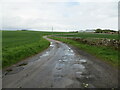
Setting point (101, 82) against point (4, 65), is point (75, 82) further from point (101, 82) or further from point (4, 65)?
point (4, 65)

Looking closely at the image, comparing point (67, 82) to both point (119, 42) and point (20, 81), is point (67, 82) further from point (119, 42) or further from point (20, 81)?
point (119, 42)

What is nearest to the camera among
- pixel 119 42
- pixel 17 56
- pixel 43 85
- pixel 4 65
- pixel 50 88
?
pixel 50 88

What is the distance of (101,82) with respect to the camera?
6.19 m

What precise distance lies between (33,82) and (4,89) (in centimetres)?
129

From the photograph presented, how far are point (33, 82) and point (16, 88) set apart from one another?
946 mm

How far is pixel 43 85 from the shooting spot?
19.1 ft

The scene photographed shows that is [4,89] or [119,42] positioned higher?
[119,42]

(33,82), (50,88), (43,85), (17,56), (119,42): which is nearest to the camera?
(50,88)

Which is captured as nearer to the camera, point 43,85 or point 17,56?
point 43,85

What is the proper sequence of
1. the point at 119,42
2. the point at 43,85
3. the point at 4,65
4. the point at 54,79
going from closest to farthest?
the point at 43,85
the point at 54,79
the point at 4,65
the point at 119,42

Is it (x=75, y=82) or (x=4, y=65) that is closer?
(x=75, y=82)

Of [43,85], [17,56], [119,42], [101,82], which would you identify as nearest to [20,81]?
[43,85]

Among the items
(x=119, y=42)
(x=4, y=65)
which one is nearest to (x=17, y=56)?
(x=4, y=65)

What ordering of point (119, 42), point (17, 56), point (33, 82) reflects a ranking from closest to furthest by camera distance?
point (33, 82) < point (17, 56) < point (119, 42)
